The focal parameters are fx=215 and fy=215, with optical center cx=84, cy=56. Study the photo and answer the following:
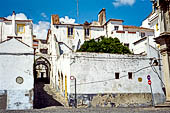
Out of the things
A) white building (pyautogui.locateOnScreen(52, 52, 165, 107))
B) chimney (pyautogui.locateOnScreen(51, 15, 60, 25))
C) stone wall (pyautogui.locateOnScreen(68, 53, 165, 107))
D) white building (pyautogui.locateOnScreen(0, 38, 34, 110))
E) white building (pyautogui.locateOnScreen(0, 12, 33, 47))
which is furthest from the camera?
white building (pyautogui.locateOnScreen(0, 12, 33, 47))

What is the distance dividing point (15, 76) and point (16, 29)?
22.8 meters

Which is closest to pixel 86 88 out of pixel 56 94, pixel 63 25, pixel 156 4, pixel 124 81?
pixel 124 81

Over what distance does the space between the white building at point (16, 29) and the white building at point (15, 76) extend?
2107cm

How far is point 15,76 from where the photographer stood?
1623cm

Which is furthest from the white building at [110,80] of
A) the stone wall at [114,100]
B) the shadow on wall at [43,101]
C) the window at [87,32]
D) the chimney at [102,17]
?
the chimney at [102,17]

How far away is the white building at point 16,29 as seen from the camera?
36497 mm

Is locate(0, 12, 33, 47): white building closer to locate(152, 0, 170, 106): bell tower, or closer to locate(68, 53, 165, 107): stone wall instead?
locate(68, 53, 165, 107): stone wall

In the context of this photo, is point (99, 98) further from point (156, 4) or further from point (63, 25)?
point (63, 25)

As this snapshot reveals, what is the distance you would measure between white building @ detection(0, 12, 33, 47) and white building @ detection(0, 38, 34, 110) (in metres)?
21.1

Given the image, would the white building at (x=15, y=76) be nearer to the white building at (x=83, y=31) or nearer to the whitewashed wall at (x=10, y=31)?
the white building at (x=83, y=31)

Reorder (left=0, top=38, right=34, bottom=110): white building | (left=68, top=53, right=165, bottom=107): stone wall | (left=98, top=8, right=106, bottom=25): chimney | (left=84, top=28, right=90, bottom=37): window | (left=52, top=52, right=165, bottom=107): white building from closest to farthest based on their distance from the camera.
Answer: (left=0, top=38, right=34, bottom=110): white building
(left=52, top=52, right=165, bottom=107): white building
(left=68, top=53, right=165, bottom=107): stone wall
(left=84, top=28, right=90, bottom=37): window
(left=98, top=8, right=106, bottom=25): chimney

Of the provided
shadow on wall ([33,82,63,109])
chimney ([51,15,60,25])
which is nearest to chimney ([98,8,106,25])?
chimney ([51,15,60,25])

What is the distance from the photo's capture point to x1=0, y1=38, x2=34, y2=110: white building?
15.9 meters

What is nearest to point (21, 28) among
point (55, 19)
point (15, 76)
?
point (55, 19)
